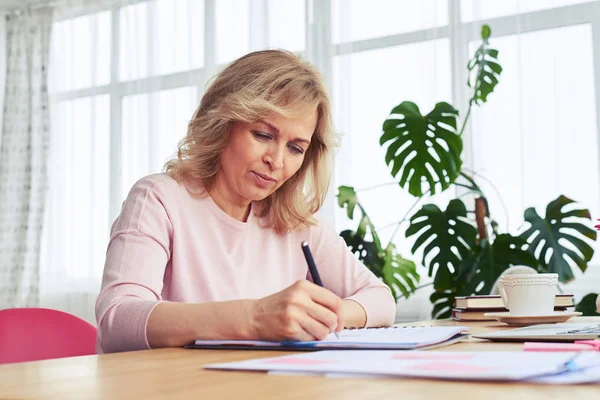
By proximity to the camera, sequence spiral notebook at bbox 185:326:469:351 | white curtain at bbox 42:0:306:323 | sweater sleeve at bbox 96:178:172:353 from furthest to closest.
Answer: white curtain at bbox 42:0:306:323 < sweater sleeve at bbox 96:178:172:353 < spiral notebook at bbox 185:326:469:351

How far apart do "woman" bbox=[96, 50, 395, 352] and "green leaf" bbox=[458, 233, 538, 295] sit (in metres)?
1.18

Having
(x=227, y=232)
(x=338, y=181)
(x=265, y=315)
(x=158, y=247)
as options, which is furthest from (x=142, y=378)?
(x=338, y=181)

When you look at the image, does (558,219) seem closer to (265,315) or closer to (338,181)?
(338,181)

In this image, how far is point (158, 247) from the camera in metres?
1.42

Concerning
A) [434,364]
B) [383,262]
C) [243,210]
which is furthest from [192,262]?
[383,262]

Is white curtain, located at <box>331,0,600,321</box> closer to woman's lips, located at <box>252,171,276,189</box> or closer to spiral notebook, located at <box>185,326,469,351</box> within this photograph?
woman's lips, located at <box>252,171,276,189</box>

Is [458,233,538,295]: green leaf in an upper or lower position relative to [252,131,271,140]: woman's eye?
lower

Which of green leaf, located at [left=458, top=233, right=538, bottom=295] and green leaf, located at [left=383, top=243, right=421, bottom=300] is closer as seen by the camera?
green leaf, located at [left=458, top=233, right=538, bottom=295]

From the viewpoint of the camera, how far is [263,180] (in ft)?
5.33

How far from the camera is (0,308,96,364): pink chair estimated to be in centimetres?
156

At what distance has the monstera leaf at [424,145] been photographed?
303 centimetres

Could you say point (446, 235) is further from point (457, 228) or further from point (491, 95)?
point (491, 95)

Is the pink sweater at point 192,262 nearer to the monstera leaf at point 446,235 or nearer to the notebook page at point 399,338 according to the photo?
the notebook page at point 399,338

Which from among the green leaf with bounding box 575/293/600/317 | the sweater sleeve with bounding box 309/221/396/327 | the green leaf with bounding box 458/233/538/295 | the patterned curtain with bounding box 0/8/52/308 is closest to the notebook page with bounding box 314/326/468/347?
the sweater sleeve with bounding box 309/221/396/327
